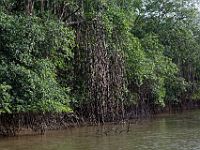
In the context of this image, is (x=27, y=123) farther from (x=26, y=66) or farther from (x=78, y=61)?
(x=78, y=61)

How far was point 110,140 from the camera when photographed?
16.0 meters

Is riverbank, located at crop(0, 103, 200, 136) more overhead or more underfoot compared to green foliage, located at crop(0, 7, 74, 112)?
more underfoot

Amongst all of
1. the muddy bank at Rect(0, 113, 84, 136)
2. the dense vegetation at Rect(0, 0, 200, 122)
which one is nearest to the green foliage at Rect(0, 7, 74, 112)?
the dense vegetation at Rect(0, 0, 200, 122)

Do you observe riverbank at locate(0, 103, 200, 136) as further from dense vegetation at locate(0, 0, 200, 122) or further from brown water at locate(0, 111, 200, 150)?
dense vegetation at locate(0, 0, 200, 122)

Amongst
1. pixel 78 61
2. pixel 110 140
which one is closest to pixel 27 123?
pixel 110 140

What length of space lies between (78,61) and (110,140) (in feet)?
23.4

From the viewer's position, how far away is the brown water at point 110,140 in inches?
556

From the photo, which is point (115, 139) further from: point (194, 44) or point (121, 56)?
point (194, 44)

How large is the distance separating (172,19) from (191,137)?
65.8 feet

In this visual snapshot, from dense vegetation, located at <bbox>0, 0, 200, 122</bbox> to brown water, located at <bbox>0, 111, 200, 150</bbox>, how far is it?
3.55ft

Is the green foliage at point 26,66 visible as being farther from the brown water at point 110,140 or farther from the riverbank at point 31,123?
the brown water at point 110,140

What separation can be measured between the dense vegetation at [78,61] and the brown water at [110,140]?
42.6 inches

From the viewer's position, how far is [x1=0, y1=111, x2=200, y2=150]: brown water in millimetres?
14125

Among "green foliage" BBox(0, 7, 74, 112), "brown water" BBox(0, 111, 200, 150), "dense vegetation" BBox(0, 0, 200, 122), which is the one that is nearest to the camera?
"brown water" BBox(0, 111, 200, 150)
